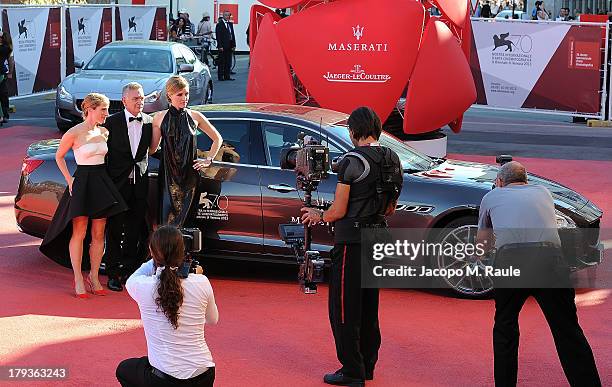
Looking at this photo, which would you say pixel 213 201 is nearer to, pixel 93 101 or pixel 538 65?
pixel 93 101

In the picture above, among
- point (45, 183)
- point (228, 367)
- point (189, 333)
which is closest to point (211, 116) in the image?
point (45, 183)

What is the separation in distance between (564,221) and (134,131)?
362cm

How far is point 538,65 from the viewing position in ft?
73.5

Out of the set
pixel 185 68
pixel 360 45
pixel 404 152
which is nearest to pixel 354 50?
pixel 360 45

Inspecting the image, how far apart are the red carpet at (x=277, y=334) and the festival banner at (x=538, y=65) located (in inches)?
508

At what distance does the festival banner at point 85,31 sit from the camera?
26.3m

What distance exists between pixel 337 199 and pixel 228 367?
1.51 metres

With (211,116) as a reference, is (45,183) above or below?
below

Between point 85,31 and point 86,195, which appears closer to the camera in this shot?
point 86,195

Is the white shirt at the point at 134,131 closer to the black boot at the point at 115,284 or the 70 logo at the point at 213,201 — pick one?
the 70 logo at the point at 213,201

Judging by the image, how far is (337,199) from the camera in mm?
6887

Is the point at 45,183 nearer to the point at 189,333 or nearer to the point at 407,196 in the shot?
the point at 407,196

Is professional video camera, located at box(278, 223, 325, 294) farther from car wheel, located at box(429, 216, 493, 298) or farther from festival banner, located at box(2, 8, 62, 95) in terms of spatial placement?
festival banner, located at box(2, 8, 62, 95)

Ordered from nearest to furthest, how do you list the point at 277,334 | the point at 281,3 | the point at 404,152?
the point at 277,334
the point at 404,152
the point at 281,3
